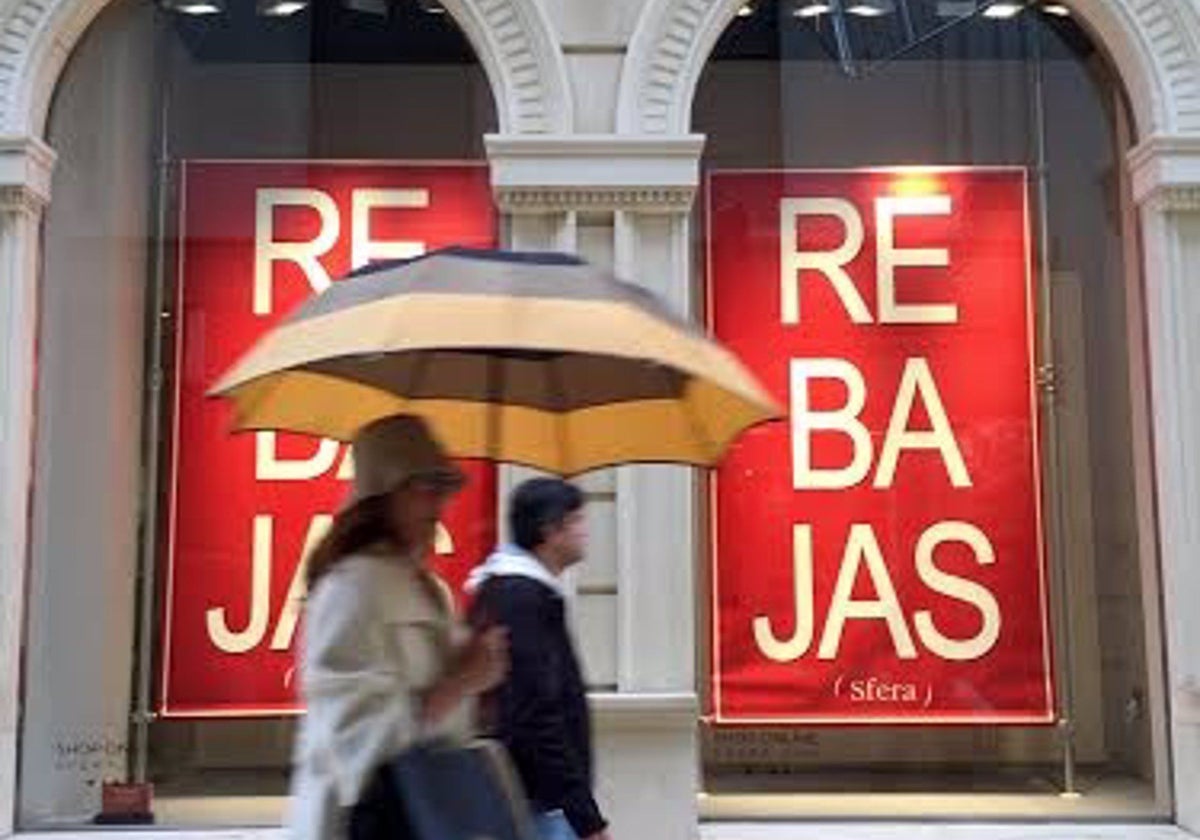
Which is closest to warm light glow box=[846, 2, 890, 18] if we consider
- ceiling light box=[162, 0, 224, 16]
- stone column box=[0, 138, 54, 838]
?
ceiling light box=[162, 0, 224, 16]

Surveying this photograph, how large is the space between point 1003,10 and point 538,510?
546 cm

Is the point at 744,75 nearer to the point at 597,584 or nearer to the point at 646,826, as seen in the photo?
the point at 597,584

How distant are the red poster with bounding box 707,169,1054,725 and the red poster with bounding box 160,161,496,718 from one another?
4.52 ft

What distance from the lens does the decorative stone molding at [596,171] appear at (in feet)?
24.9

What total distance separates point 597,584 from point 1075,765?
8.55 feet

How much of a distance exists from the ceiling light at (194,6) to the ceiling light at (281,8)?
216 millimetres

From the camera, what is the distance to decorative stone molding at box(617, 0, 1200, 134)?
7.71 metres

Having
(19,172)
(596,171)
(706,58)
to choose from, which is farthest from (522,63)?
(19,172)

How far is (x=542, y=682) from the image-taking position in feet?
12.6

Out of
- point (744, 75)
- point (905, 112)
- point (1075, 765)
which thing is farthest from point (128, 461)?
point (1075, 765)

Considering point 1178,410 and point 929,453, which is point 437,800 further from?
point 1178,410

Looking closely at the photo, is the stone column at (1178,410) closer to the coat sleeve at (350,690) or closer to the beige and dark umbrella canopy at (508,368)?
the beige and dark umbrella canopy at (508,368)

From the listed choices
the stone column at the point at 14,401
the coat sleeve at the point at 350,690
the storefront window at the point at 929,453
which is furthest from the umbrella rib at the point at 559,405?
the stone column at the point at 14,401

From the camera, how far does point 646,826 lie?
725cm
